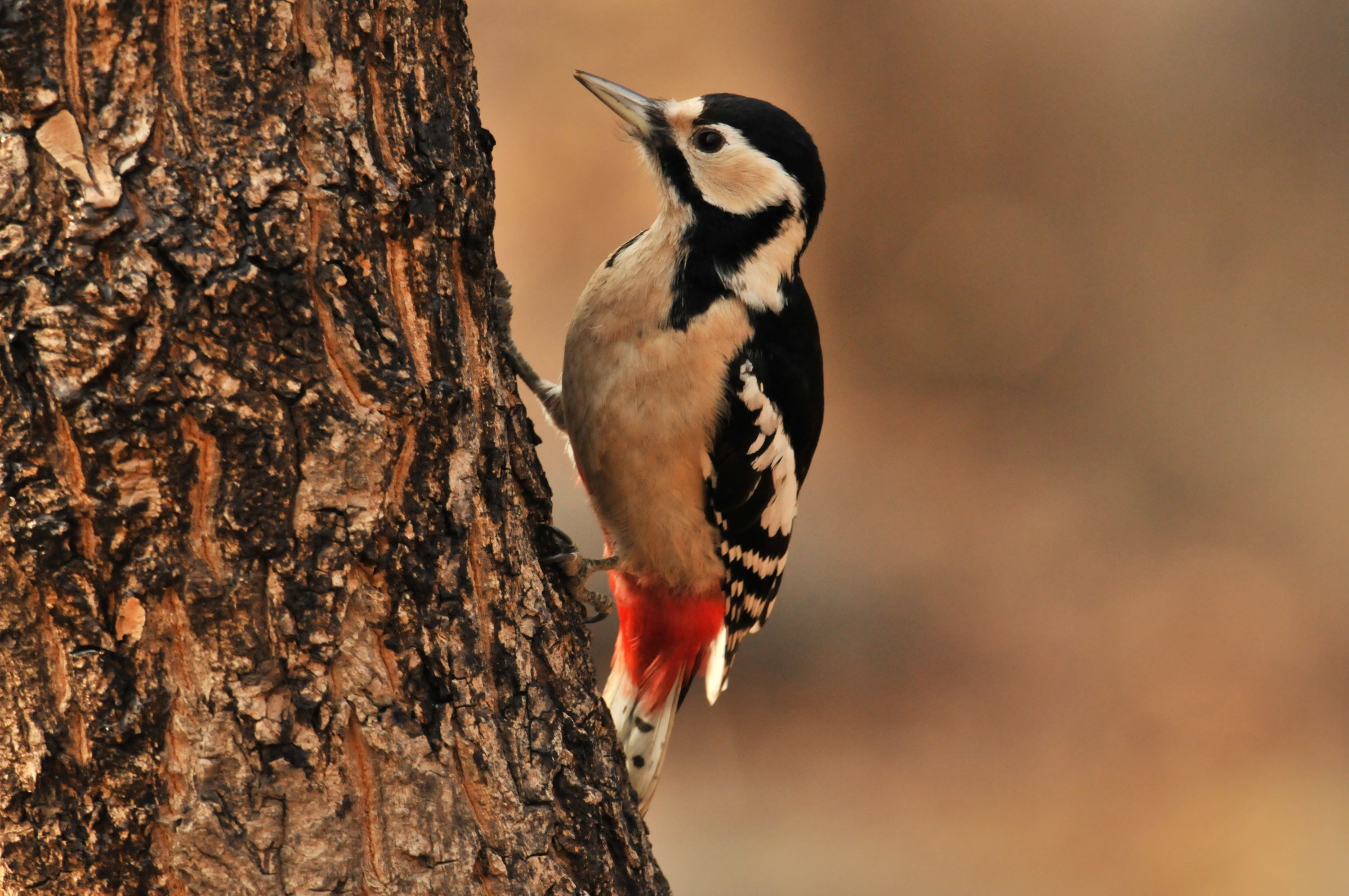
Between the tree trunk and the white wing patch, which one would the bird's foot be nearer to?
the tree trunk

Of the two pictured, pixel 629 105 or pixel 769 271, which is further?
pixel 629 105

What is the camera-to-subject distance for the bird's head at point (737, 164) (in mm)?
2975

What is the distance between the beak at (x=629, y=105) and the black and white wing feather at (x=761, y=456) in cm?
57

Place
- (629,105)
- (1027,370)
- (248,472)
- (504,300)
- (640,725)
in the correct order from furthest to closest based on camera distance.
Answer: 1. (1027,370)
2. (640,725)
3. (629,105)
4. (504,300)
5. (248,472)

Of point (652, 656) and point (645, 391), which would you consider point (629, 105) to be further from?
point (652, 656)

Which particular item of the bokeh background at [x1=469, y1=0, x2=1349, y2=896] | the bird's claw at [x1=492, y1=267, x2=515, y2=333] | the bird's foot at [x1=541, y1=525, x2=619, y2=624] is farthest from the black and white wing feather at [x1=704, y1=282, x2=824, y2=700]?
the bokeh background at [x1=469, y1=0, x2=1349, y2=896]

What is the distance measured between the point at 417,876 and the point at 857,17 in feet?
23.6

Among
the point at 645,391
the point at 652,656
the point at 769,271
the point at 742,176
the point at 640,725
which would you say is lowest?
the point at 640,725

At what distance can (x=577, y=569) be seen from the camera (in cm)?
236

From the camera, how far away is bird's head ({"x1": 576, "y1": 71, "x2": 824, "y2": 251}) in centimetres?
297

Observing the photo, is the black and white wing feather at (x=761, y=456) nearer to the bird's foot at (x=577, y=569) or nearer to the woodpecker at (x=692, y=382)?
the woodpecker at (x=692, y=382)

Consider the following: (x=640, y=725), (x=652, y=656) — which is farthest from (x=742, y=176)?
(x=640, y=725)

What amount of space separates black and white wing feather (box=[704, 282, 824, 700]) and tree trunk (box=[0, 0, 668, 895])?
1.14 m

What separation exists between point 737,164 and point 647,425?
71 cm
